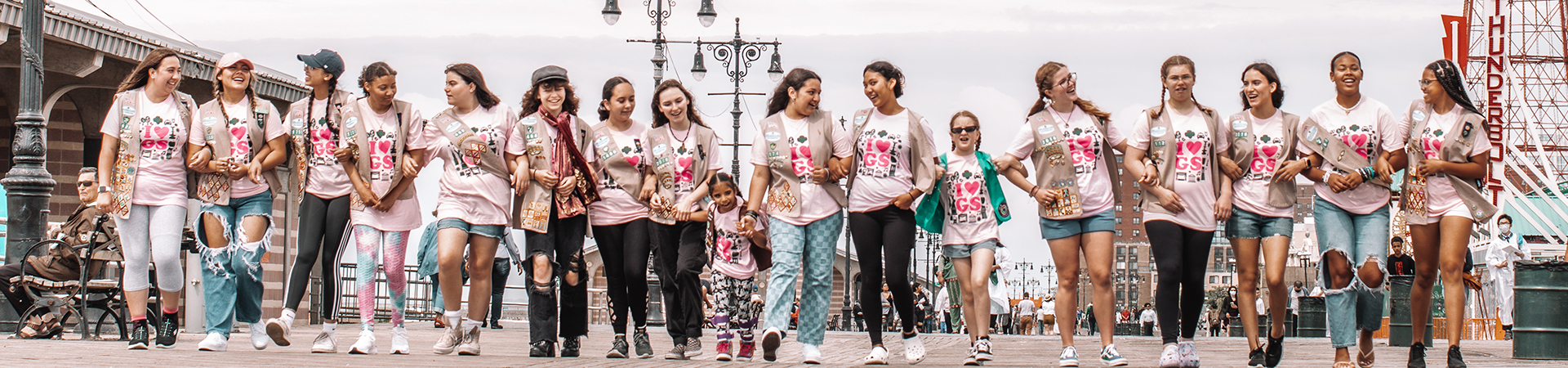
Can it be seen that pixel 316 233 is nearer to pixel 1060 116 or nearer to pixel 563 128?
pixel 563 128

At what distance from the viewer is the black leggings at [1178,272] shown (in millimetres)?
7613

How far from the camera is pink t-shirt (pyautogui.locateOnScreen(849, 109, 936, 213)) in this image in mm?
7902

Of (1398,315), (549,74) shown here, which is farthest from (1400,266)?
(549,74)

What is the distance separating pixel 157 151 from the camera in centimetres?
817

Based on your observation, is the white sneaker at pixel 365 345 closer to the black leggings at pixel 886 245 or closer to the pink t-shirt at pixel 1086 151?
the black leggings at pixel 886 245

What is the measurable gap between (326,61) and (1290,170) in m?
4.93

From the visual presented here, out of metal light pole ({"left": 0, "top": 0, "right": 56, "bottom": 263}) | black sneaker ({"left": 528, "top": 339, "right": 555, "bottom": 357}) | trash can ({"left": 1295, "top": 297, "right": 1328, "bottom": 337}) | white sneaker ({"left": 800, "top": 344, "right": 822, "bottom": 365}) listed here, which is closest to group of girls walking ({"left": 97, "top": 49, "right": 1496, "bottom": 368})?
black sneaker ({"left": 528, "top": 339, "right": 555, "bottom": 357})

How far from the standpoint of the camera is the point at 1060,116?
809 centimetres

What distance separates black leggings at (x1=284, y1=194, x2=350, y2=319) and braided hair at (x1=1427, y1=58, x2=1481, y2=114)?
5.56 meters

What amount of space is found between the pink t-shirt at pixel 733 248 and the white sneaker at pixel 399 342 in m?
1.72

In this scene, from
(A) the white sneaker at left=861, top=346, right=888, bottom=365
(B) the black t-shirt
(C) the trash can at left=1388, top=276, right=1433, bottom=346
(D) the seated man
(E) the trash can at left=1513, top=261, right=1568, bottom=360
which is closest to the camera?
(A) the white sneaker at left=861, top=346, right=888, bottom=365

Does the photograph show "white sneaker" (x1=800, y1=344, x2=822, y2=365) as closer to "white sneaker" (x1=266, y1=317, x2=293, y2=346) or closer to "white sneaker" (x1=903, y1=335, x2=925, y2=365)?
"white sneaker" (x1=903, y1=335, x2=925, y2=365)

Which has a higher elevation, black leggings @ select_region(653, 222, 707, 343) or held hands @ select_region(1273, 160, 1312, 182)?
held hands @ select_region(1273, 160, 1312, 182)

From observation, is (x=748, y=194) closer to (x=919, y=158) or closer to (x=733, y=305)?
(x=733, y=305)
